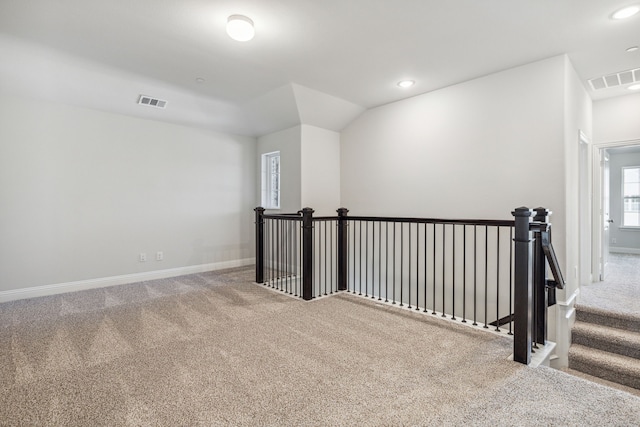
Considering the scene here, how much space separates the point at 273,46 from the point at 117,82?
2114mm

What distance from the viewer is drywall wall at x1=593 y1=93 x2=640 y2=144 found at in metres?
4.12

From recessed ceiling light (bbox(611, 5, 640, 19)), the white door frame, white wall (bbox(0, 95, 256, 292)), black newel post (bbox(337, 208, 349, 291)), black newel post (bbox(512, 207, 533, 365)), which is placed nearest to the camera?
black newel post (bbox(512, 207, 533, 365))

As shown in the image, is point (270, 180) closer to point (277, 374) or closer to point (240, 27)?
point (240, 27)

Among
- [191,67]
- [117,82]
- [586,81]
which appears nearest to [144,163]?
[117,82]

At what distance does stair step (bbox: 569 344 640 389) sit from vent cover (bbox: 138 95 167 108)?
5.83m

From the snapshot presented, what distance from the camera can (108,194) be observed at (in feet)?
14.3

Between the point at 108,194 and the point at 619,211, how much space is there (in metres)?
10.1

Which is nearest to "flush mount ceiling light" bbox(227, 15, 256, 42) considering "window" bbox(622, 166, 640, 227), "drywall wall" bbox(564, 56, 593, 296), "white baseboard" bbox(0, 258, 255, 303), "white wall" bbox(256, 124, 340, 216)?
"white wall" bbox(256, 124, 340, 216)

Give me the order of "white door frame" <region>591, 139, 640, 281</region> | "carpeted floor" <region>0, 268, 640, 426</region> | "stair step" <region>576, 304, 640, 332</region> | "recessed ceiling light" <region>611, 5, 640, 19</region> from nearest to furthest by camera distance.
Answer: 1. "carpeted floor" <region>0, 268, 640, 426</region>
2. "recessed ceiling light" <region>611, 5, 640, 19</region>
3. "stair step" <region>576, 304, 640, 332</region>
4. "white door frame" <region>591, 139, 640, 281</region>

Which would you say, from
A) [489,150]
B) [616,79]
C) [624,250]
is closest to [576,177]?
[489,150]

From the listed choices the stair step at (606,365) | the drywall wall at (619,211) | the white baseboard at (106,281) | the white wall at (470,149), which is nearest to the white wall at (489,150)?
the white wall at (470,149)

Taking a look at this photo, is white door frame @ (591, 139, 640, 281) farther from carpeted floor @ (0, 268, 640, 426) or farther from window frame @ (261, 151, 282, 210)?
window frame @ (261, 151, 282, 210)

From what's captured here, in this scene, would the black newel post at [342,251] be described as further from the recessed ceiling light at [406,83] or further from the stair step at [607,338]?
the stair step at [607,338]

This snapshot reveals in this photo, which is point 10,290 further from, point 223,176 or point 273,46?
point 273,46
